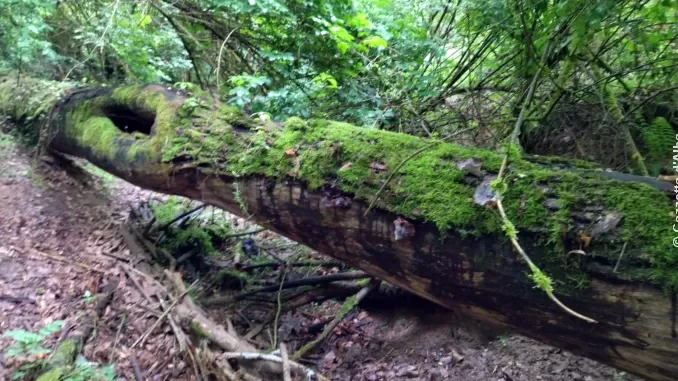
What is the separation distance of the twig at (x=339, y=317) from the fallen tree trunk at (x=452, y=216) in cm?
71

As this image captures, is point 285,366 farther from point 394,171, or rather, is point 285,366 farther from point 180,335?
point 394,171

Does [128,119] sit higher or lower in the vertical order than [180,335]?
higher

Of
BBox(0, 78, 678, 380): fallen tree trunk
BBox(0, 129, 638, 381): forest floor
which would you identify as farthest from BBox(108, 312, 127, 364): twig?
BBox(0, 78, 678, 380): fallen tree trunk

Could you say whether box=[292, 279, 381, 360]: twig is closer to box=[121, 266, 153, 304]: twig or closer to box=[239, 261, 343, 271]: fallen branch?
box=[239, 261, 343, 271]: fallen branch

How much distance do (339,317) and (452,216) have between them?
5.28 feet

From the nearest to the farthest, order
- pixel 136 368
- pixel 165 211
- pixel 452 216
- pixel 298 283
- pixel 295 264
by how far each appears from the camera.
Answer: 1. pixel 452 216
2. pixel 136 368
3. pixel 298 283
4. pixel 295 264
5. pixel 165 211

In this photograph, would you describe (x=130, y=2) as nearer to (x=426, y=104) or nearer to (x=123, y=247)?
(x=123, y=247)

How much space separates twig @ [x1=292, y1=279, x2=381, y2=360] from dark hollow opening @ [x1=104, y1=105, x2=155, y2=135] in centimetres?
260

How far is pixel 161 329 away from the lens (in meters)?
3.61

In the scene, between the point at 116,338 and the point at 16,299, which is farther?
the point at 16,299

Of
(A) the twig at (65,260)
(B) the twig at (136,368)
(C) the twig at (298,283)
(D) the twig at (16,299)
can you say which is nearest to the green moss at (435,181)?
(C) the twig at (298,283)

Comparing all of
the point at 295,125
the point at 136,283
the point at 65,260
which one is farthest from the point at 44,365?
the point at 295,125

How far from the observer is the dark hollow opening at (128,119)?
4.67m

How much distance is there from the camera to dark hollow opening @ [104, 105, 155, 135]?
4.67m
